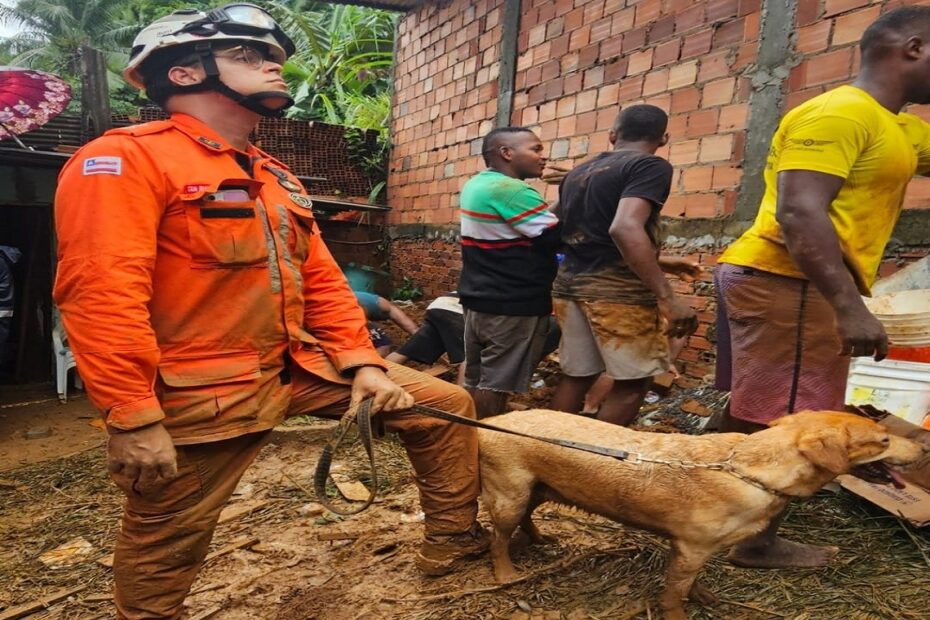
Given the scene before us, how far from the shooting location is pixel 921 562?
96.1 inches

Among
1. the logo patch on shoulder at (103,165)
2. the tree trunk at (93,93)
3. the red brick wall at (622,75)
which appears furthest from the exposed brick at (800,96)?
the tree trunk at (93,93)

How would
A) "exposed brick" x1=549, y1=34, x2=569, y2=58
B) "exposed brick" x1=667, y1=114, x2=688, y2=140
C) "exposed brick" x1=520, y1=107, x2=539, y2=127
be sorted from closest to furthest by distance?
1. "exposed brick" x1=667, y1=114, x2=688, y2=140
2. "exposed brick" x1=549, y1=34, x2=569, y2=58
3. "exposed brick" x1=520, y1=107, x2=539, y2=127

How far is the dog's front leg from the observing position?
1.99 metres

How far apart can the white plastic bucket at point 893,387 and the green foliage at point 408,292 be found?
606cm

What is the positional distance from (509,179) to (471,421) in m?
1.72

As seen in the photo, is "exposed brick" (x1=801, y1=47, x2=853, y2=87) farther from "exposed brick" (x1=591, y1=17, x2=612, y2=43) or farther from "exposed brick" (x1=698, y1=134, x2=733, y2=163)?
"exposed brick" (x1=591, y1=17, x2=612, y2=43)

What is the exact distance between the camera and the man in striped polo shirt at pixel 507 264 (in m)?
3.42

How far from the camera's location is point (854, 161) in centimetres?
203

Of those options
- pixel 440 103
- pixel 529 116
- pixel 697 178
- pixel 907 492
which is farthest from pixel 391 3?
pixel 907 492

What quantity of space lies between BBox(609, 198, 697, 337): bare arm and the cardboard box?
37.0 inches

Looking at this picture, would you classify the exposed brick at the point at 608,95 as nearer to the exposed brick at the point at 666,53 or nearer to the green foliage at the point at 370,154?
the exposed brick at the point at 666,53

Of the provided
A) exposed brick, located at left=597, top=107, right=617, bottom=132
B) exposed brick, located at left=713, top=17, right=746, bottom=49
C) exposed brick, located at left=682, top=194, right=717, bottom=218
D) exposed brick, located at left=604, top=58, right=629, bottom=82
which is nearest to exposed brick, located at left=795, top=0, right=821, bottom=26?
exposed brick, located at left=713, top=17, right=746, bottom=49

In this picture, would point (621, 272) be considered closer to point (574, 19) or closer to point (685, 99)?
point (685, 99)

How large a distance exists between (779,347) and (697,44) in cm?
303
